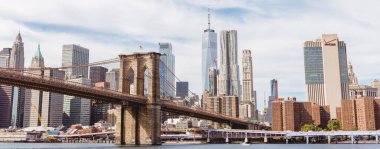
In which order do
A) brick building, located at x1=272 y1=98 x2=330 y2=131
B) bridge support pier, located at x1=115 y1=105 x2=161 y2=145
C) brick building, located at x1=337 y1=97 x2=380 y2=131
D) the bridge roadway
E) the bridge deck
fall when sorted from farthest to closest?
brick building, located at x1=272 y1=98 x2=330 y2=131 → brick building, located at x1=337 y1=97 x2=380 y2=131 → bridge support pier, located at x1=115 y1=105 x2=161 y2=145 → the bridge roadway → the bridge deck

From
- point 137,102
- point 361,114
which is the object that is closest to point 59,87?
point 137,102

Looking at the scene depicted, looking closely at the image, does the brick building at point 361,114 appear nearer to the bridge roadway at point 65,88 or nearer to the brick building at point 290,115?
the brick building at point 290,115

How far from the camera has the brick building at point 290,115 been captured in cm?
15812

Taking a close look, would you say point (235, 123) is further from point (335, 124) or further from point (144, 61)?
point (144, 61)

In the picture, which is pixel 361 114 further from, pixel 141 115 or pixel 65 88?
pixel 65 88

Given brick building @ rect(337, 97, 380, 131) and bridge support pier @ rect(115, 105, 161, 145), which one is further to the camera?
brick building @ rect(337, 97, 380, 131)

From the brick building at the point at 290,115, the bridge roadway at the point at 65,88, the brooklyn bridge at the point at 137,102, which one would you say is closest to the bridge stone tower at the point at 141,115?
the brooklyn bridge at the point at 137,102

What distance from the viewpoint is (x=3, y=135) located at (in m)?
178

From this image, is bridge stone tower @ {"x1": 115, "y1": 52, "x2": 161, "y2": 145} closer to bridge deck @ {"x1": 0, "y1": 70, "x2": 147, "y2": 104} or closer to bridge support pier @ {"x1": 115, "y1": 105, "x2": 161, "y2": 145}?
bridge support pier @ {"x1": 115, "y1": 105, "x2": 161, "y2": 145}

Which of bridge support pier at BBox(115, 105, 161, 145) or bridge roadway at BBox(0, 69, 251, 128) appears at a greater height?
bridge roadway at BBox(0, 69, 251, 128)

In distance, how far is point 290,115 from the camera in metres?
158

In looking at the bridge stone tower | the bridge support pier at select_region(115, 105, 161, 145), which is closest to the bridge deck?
the bridge stone tower

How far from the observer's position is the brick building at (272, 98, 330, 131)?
15812 cm

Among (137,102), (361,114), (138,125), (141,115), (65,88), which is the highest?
(65,88)
